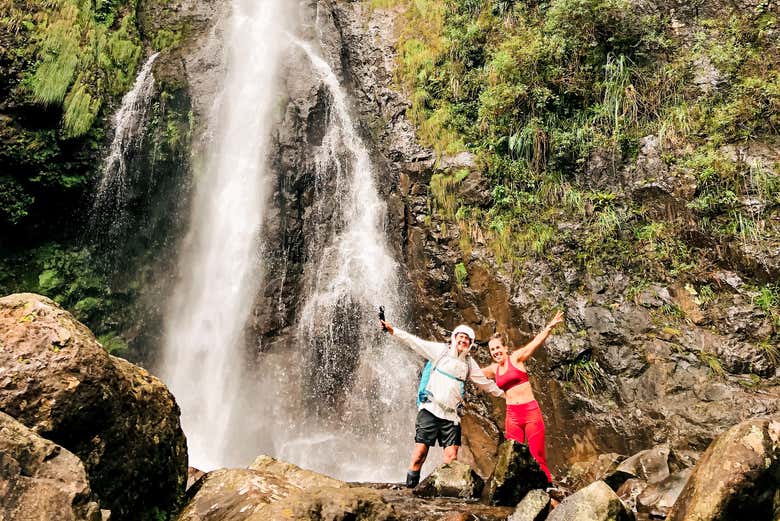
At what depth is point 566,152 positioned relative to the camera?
9.06 meters

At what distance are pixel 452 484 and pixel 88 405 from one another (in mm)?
3380

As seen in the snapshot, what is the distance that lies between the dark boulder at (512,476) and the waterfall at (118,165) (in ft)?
35.1

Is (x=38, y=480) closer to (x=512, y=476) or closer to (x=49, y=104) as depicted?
(x=512, y=476)

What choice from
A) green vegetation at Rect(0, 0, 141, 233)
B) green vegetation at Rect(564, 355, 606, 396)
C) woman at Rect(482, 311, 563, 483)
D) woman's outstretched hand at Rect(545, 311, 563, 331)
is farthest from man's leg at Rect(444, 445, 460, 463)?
green vegetation at Rect(0, 0, 141, 233)

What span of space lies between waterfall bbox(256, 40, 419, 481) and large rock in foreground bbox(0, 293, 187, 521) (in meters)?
5.96

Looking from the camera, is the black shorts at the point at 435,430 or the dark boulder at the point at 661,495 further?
the black shorts at the point at 435,430

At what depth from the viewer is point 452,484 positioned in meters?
4.73

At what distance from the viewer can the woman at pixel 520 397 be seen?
489cm

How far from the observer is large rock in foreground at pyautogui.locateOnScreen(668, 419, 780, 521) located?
3.02m

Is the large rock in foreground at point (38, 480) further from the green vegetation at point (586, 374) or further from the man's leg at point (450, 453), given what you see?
the green vegetation at point (586, 374)

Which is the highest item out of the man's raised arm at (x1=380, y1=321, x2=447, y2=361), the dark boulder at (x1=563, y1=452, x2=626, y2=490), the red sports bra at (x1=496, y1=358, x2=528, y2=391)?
the man's raised arm at (x1=380, y1=321, x2=447, y2=361)

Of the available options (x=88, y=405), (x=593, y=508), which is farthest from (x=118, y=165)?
(x=593, y=508)

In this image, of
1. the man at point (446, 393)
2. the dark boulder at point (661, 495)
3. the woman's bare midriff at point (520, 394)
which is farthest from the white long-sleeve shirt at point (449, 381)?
the dark boulder at point (661, 495)

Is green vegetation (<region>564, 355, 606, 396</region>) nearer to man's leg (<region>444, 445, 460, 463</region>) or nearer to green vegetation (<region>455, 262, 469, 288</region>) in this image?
green vegetation (<region>455, 262, 469, 288</region>)
